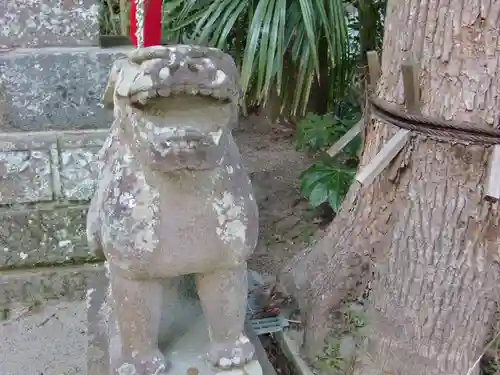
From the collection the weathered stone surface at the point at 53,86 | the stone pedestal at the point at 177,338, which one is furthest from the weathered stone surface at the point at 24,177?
the stone pedestal at the point at 177,338

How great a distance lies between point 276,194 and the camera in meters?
2.65

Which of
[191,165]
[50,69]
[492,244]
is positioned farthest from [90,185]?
[492,244]

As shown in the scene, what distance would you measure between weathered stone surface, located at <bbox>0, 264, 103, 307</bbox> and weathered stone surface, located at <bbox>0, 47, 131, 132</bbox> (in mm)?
→ 436

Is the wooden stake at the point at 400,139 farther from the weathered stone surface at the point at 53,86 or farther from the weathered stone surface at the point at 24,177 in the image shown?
the weathered stone surface at the point at 24,177

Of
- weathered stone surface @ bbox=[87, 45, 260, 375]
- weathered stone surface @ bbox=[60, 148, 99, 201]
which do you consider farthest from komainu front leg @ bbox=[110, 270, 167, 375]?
weathered stone surface @ bbox=[60, 148, 99, 201]

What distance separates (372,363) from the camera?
129 cm

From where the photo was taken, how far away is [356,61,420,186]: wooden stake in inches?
44.7

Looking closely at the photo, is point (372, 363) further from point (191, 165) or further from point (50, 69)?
point (50, 69)

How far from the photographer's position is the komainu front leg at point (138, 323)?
1.01 meters

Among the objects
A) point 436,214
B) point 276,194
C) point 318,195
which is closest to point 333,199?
point 318,195

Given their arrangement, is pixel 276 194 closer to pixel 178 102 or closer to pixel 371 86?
pixel 371 86

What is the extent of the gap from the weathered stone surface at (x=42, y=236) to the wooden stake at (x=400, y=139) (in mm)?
1011

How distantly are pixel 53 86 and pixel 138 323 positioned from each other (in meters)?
1.01

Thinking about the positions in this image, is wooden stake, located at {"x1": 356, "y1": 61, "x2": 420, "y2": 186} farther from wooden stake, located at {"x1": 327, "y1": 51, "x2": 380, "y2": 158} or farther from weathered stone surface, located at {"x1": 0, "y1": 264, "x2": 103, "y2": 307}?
weathered stone surface, located at {"x1": 0, "y1": 264, "x2": 103, "y2": 307}
